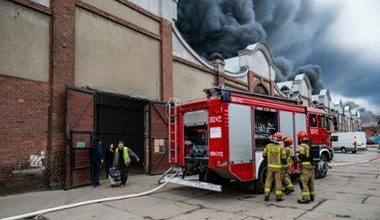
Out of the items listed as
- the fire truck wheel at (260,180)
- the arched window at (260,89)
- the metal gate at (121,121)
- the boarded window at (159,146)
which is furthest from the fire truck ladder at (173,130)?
the arched window at (260,89)

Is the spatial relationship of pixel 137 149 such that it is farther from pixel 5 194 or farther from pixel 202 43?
pixel 202 43

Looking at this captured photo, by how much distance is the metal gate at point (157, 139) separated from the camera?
1312 centimetres

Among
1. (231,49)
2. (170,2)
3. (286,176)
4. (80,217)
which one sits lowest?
(80,217)

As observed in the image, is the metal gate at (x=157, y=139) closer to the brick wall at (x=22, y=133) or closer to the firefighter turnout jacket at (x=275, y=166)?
the brick wall at (x=22, y=133)

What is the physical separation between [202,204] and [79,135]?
493 cm

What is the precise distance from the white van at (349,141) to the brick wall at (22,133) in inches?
1258

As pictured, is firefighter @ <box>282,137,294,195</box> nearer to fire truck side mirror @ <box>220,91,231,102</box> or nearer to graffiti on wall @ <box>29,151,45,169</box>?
fire truck side mirror @ <box>220,91,231,102</box>

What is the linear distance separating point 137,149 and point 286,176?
23.5 feet

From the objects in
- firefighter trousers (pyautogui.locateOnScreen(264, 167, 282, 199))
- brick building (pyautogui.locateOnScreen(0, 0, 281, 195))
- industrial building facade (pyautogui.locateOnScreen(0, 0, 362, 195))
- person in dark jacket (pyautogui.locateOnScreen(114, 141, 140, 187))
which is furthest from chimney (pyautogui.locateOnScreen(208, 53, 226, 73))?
firefighter trousers (pyautogui.locateOnScreen(264, 167, 282, 199))

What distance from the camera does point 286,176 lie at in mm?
8344

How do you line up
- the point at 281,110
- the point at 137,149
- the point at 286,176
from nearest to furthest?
the point at 286,176, the point at 281,110, the point at 137,149

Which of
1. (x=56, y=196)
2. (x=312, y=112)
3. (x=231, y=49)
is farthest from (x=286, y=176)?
(x=231, y=49)

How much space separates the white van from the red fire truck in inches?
1041

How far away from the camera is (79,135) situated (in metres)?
10.0
